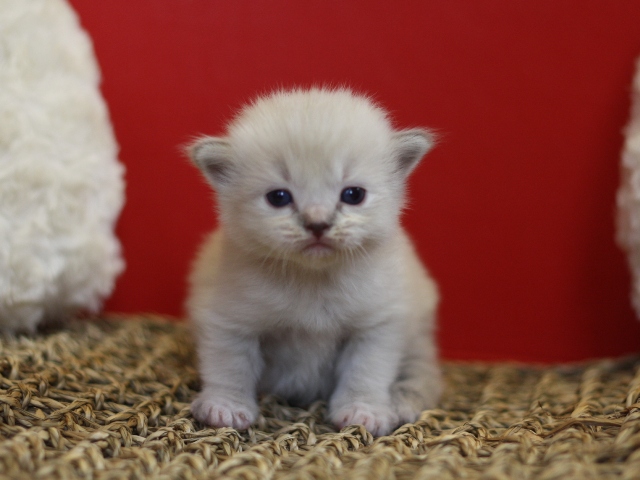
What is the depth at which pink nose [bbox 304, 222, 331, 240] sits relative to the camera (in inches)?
63.9

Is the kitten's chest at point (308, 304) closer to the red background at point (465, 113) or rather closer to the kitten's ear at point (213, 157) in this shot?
the kitten's ear at point (213, 157)

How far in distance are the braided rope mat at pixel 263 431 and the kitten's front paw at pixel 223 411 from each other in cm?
3

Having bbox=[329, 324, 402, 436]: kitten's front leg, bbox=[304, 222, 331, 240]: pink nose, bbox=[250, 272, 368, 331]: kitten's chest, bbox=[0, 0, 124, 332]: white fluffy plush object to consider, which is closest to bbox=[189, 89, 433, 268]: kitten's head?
bbox=[304, 222, 331, 240]: pink nose

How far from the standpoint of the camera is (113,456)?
1.54 meters

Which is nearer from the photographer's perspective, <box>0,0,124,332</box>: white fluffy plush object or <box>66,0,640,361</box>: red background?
<box>0,0,124,332</box>: white fluffy plush object

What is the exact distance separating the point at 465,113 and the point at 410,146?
2.75ft

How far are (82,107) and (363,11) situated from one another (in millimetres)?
1111

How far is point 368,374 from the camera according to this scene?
191cm

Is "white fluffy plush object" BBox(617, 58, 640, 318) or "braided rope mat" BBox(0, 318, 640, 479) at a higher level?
"white fluffy plush object" BBox(617, 58, 640, 318)

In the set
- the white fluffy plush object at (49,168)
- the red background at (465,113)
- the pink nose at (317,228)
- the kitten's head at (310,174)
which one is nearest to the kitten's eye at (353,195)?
the kitten's head at (310,174)

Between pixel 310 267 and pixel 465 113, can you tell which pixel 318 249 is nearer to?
pixel 310 267

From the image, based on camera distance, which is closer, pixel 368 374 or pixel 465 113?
pixel 368 374

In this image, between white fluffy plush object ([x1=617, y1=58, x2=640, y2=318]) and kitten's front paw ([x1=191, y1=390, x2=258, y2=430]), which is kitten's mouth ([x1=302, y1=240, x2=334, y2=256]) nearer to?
kitten's front paw ([x1=191, y1=390, x2=258, y2=430])

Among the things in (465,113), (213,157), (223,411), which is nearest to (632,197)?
(465,113)
